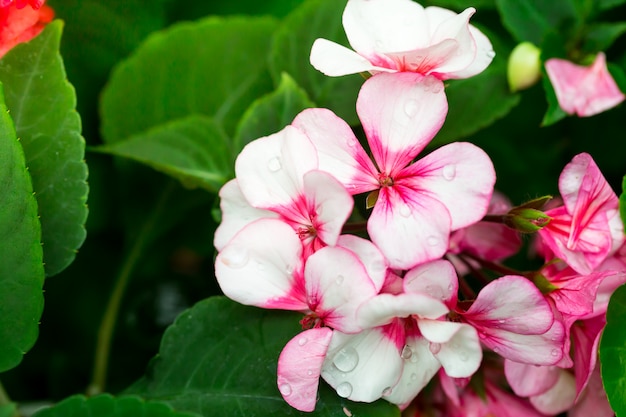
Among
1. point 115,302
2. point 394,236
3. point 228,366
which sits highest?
point 394,236

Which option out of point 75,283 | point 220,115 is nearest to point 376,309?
point 220,115

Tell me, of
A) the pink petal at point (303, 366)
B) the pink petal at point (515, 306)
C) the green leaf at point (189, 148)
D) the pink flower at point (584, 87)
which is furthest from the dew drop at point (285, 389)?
the pink flower at point (584, 87)

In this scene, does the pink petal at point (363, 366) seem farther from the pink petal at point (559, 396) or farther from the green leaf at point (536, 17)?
the green leaf at point (536, 17)

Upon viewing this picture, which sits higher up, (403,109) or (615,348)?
(403,109)

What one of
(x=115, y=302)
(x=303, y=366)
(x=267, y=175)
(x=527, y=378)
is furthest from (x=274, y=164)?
(x=115, y=302)

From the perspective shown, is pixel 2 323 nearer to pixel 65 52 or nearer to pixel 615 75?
pixel 65 52

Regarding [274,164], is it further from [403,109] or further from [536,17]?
[536,17]
